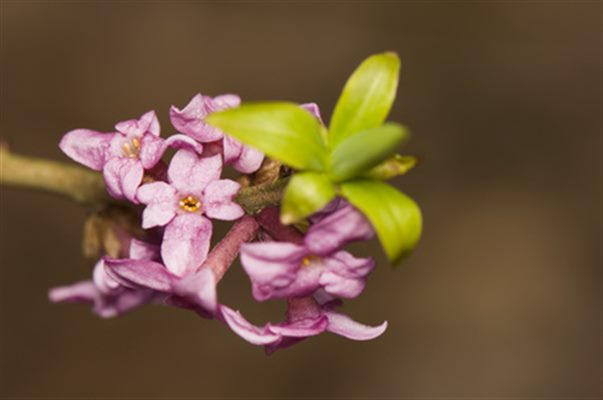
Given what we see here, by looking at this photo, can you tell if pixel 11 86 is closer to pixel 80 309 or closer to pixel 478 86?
Answer: pixel 80 309

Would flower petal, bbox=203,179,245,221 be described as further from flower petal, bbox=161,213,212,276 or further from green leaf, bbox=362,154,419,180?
green leaf, bbox=362,154,419,180

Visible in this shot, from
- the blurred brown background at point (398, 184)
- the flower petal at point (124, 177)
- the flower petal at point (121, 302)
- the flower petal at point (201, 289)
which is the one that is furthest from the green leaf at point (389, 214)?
the blurred brown background at point (398, 184)

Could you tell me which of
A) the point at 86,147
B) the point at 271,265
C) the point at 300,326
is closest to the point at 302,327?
the point at 300,326

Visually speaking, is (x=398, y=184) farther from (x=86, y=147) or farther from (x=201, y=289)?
(x=201, y=289)

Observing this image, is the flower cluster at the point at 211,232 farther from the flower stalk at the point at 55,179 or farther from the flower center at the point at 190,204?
the flower stalk at the point at 55,179

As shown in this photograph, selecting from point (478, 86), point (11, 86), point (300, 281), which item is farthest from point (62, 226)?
point (300, 281)

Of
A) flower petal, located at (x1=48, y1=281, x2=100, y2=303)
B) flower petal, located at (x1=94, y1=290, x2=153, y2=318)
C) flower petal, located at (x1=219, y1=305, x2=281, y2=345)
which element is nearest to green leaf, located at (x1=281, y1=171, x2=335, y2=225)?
flower petal, located at (x1=219, y1=305, x2=281, y2=345)
